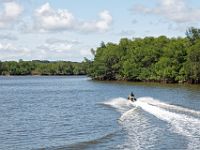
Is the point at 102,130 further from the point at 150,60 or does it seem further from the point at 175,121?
the point at 150,60

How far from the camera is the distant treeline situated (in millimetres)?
120062

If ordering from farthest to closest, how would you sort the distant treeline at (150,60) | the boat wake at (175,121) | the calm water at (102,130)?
1. the distant treeline at (150,60)
2. the boat wake at (175,121)
3. the calm water at (102,130)

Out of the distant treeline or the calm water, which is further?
the distant treeline

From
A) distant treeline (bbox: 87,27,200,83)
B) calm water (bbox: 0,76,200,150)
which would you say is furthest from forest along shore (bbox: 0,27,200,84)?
calm water (bbox: 0,76,200,150)

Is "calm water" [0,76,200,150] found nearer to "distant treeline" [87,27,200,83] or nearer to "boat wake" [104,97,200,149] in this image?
"boat wake" [104,97,200,149]

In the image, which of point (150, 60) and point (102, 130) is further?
point (150, 60)

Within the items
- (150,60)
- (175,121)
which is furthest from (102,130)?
(150,60)

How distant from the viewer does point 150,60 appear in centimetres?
14650

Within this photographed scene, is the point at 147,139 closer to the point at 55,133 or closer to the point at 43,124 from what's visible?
the point at 55,133

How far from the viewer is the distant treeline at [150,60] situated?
120m

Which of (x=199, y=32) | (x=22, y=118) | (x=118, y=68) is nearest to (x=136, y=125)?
(x=22, y=118)

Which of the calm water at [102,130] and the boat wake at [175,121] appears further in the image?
the boat wake at [175,121]

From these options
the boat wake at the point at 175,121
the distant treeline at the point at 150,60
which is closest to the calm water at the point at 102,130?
the boat wake at the point at 175,121

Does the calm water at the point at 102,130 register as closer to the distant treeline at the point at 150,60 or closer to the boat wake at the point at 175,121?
the boat wake at the point at 175,121
